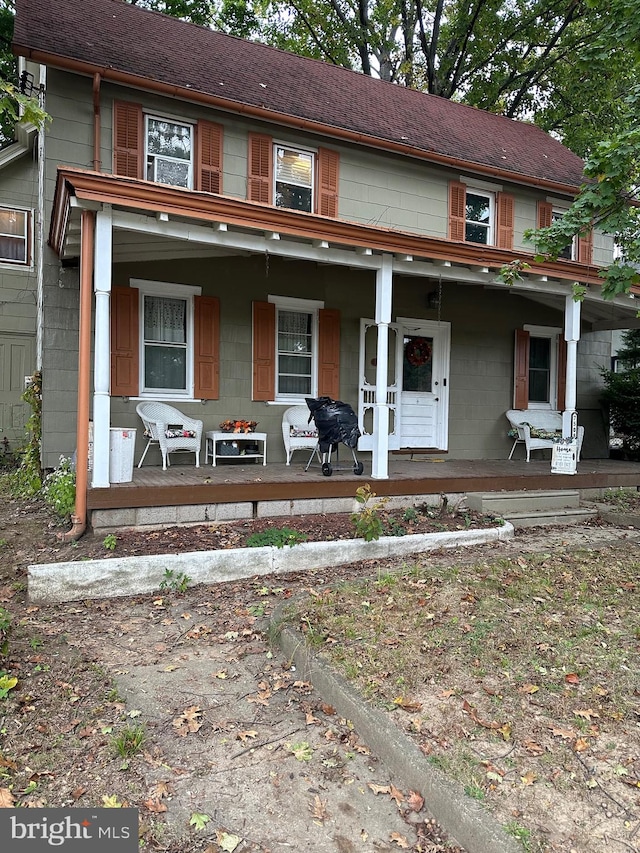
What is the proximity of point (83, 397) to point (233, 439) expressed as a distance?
252 cm

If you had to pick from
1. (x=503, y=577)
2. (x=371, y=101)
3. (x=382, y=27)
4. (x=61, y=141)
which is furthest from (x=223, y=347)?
(x=382, y=27)

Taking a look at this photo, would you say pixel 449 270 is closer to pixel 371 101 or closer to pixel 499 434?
pixel 499 434

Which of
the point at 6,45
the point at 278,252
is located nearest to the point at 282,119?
the point at 278,252

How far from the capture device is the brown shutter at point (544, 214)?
10.2 m

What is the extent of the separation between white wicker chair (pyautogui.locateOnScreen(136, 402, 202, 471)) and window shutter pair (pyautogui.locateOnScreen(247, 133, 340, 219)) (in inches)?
126

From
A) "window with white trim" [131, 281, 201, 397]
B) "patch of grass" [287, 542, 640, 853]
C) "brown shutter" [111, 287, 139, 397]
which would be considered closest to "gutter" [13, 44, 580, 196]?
"window with white trim" [131, 281, 201, 397]

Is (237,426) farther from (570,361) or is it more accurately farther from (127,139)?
(570,361)

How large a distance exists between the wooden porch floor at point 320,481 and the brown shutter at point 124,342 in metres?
1.05

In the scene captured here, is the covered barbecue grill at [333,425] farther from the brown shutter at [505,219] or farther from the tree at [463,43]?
the tree at [463,43]

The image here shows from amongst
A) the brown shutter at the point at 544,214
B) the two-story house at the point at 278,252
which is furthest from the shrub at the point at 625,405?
the brown shutter at the point at 544,214

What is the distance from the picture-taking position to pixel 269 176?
26.7 ft

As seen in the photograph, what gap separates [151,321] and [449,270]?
3.84m

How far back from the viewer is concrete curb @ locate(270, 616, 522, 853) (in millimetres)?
1940

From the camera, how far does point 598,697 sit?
276cm
